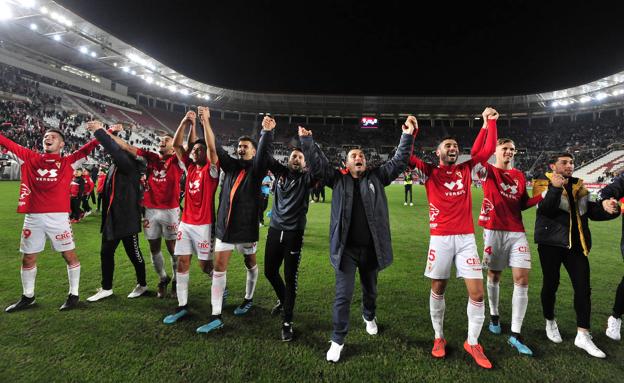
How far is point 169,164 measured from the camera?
4801 millimetres

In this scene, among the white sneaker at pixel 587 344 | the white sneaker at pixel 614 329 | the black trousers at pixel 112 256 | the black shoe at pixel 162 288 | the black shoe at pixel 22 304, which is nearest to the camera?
the white sneaker at pixel 587 344

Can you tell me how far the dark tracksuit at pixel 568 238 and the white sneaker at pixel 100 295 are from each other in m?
5.68

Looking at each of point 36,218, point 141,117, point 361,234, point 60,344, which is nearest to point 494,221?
point 361,234

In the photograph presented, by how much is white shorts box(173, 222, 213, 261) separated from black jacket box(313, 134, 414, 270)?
65.3 inches

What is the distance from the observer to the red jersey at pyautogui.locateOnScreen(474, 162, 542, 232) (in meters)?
3.84

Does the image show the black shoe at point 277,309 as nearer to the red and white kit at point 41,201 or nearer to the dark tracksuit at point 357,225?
the dark tracksuit at point 357,225

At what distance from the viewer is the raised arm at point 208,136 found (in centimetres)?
378

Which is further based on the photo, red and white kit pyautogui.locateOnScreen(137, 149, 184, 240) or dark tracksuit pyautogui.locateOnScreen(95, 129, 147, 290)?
red and white kit pyautogui.locateOnScreen(137, 149, 184, 240)

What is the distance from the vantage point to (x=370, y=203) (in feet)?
11.6

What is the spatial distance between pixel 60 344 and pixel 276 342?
2225mm

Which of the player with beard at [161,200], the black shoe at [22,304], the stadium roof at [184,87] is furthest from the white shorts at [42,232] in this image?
the stadium roof at [184,87]

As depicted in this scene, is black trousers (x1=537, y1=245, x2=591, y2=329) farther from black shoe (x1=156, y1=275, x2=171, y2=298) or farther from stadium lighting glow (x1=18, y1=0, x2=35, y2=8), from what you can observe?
stadium lighting glow (x1=18, y1=0, x2=35, y2=8)

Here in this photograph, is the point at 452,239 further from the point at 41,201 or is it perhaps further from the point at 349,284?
the point at 41,201

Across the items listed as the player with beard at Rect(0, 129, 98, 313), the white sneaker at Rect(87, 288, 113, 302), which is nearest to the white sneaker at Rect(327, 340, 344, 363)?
the white sneaker at Rect(87, 288, 113, 302)
